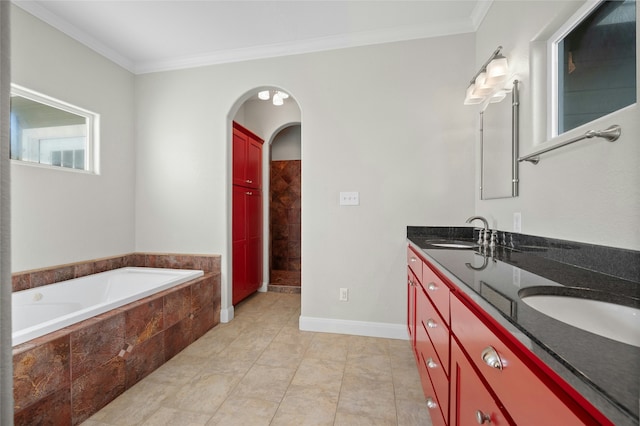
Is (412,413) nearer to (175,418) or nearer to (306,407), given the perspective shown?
(306,407)

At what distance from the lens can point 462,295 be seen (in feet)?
2.91

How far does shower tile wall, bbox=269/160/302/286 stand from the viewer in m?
4.46

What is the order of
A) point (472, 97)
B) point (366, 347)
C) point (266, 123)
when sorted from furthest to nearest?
point (266, 123), point (366, 347), point (472, 97)

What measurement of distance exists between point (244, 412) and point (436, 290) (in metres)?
1.24

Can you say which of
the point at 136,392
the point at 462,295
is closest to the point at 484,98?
the point at 462,295

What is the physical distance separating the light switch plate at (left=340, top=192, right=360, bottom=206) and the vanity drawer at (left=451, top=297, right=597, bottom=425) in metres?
1.66

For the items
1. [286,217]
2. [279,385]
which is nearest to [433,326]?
[279,385]

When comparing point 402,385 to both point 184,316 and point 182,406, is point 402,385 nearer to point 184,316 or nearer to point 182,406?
point 182,406

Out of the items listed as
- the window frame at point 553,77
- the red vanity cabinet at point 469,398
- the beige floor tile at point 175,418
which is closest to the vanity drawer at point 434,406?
the red vanity cabinet at point 469,398

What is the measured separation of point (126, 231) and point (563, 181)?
140 inches

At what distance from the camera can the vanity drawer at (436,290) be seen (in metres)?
1.07

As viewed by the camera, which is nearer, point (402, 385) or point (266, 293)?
point (402, 385)

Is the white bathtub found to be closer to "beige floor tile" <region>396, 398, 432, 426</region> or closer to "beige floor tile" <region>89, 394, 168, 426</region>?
"beige floor tile" <region>89, 394, 168, 426</region>

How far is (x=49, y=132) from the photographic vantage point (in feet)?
7.34
